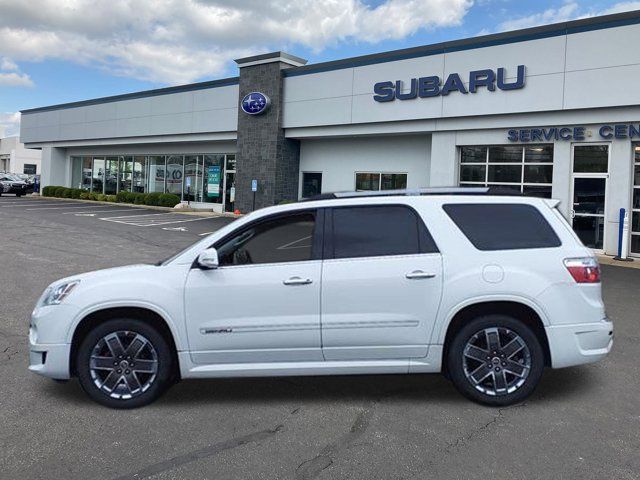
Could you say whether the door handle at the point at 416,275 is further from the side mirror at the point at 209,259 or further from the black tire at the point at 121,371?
the black tire at the point at 121,371

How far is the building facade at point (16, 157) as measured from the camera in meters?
74.2

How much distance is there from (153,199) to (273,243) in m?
27.2

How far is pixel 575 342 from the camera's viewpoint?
4531 mm

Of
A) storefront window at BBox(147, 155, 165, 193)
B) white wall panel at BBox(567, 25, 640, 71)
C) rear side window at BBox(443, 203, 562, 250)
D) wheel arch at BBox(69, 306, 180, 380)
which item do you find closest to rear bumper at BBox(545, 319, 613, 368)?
rear side window at BBox(443, 203, 562, 250)

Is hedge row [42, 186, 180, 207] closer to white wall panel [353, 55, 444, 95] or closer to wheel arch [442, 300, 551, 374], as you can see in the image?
white wall panel [353, 55, 444, 95]

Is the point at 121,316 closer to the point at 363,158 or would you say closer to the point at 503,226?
the point at 503,226

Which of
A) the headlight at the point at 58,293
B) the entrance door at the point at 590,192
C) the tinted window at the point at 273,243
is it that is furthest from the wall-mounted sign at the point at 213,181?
the tinted window at the point at 273,243

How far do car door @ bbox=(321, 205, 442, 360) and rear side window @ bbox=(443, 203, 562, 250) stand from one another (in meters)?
0.39

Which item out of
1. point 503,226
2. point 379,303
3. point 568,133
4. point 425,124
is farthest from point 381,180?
point 379,303

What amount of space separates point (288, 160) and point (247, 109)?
279cm

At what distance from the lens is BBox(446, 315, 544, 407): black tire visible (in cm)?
452

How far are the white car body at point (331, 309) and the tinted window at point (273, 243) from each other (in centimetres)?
10

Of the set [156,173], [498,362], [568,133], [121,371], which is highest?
[568,133]

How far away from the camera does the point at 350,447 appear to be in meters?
3.87
